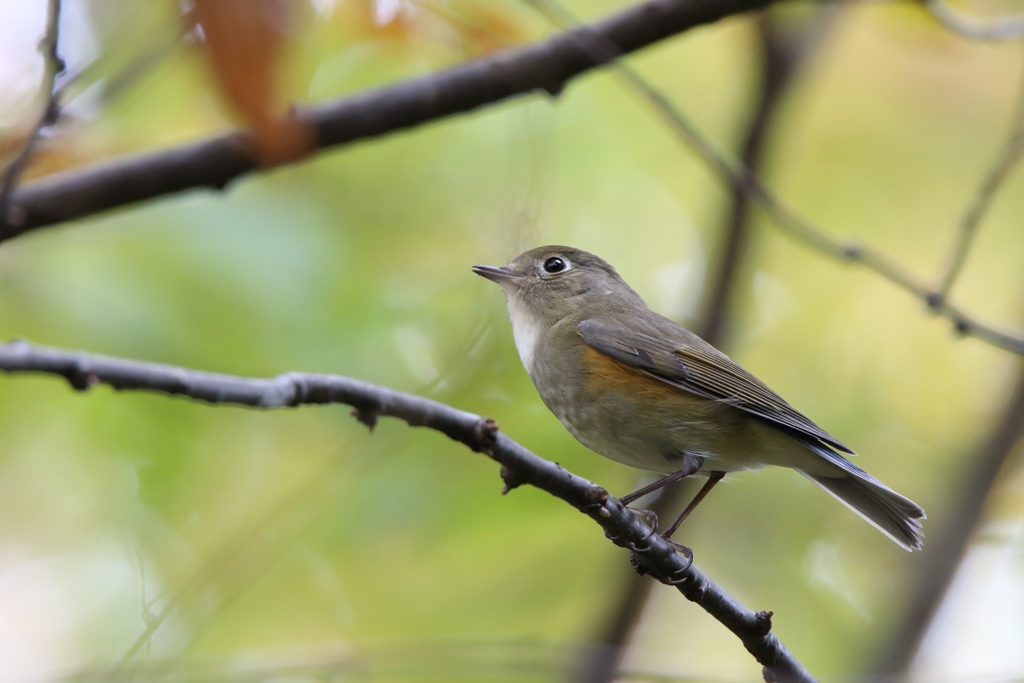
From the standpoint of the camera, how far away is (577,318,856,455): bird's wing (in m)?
3.95

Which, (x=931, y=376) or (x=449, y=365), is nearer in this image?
(x=449, y=365)

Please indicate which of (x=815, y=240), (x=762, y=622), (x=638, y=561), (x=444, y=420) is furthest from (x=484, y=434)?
(x=815, y=240)

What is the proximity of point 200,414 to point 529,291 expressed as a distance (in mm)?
1938

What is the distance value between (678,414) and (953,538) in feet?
9.56

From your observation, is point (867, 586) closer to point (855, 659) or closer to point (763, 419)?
point (855, 659)

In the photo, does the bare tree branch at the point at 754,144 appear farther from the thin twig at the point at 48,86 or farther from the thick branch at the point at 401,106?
the thin twig at the point at 48,86

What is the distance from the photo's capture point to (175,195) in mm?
4250

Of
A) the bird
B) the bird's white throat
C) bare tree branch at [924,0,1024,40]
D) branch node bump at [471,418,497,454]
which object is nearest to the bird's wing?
the bird

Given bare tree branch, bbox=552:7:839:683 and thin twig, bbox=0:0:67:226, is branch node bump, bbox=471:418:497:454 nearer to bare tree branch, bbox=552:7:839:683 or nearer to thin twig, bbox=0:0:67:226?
thin twig, bbox=0:0:67:226

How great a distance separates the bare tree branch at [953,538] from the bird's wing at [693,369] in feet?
7.07

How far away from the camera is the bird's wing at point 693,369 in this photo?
3.95m

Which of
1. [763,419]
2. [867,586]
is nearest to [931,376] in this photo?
[867,586]

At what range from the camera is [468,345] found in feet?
14.1

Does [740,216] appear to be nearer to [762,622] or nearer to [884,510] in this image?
[884,510]
